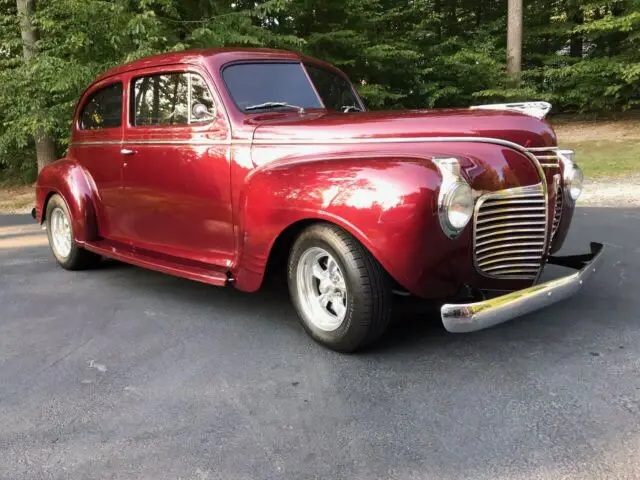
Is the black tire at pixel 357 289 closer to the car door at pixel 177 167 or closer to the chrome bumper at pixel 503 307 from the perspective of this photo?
the chrome bumper at pixel 503 307

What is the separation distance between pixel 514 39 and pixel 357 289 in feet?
52.4

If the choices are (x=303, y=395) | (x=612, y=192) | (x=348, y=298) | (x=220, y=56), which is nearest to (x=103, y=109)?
(x=220, y=56)

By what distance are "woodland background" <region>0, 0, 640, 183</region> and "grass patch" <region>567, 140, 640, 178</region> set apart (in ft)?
8.43

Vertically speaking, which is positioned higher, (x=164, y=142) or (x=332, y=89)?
(x=332, y=89)

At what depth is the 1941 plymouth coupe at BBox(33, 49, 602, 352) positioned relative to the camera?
3.02 meters

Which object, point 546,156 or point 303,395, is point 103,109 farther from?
point 546,156

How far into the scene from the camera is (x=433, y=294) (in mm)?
3137

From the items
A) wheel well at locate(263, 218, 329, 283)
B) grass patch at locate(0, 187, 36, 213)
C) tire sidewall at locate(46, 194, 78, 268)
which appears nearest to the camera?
wheel well at locate(263, 218, 329, 283)

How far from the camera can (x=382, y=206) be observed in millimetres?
3012

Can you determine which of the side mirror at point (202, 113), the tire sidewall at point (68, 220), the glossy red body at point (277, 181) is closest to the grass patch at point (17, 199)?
the tire sidewall at point (68, 220)

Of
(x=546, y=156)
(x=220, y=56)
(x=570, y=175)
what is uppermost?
(x=220, y=56)

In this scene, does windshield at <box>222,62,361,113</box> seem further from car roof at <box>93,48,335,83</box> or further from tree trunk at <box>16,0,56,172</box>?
tree trunk at <box>16,0,56,172</box>

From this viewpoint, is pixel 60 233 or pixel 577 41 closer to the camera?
pixel 60 233

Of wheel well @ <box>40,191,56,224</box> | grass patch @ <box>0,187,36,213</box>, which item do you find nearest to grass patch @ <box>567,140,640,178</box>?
wheel well @ <box>40,191,56,224</box>
